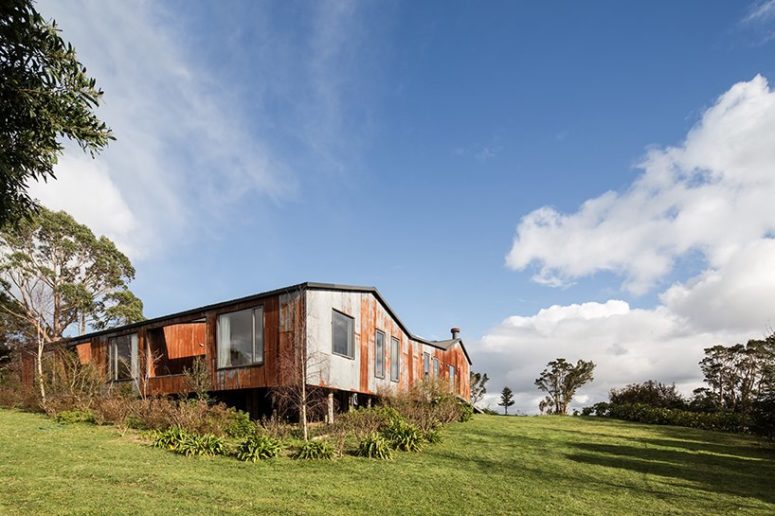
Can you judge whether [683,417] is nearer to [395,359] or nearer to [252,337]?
[395,359]

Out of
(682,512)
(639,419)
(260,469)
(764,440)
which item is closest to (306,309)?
(260,469)

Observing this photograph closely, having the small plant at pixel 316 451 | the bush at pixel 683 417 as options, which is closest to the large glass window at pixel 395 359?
the small plant at pixel 316 451

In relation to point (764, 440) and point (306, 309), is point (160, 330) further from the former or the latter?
point (764, 440)

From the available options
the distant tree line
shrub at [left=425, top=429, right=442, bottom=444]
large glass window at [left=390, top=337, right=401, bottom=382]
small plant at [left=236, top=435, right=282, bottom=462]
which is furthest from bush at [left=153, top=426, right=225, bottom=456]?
the distant tree line

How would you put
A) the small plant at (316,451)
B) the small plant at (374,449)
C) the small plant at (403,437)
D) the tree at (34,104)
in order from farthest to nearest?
the small plant at (403,437) → the small plant at (374,449) → the small plant at (316,451) → the tree at (34,104)

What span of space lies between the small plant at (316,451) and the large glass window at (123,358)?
13.4 m

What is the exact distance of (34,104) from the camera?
914cm

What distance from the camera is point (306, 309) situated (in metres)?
17.7

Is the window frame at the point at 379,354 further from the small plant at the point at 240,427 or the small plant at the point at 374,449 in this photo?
the small plant at the point at 374,449

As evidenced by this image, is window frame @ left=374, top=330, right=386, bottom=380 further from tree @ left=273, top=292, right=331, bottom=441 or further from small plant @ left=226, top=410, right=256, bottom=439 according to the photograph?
small plant @ left=226, top=410, right=256, bottom=439

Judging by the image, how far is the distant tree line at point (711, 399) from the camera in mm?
25016

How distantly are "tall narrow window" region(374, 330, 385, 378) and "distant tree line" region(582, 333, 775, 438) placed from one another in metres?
15.4

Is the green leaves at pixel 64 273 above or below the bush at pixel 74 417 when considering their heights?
above

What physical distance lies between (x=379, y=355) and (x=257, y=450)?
10.1 metres
